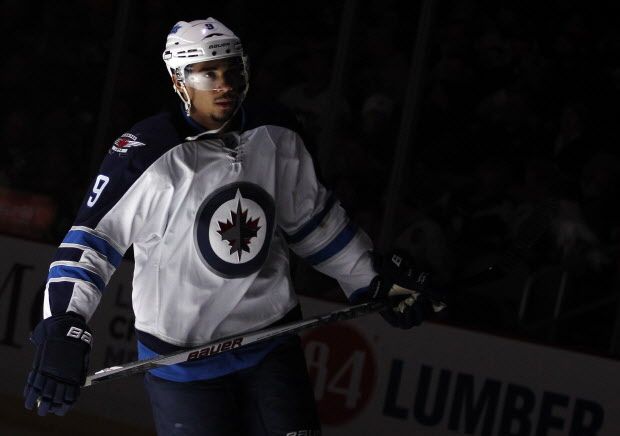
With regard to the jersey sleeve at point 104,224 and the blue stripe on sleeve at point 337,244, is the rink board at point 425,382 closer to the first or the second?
the blue stripe on sleeve at point 337,244

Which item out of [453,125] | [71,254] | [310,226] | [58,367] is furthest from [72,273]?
[453,125]

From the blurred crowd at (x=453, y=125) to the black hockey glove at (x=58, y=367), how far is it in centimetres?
198

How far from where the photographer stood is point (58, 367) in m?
2.59

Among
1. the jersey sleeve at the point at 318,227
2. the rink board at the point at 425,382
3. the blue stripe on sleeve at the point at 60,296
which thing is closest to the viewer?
the blue stripe on sleeve at the point at 60,296

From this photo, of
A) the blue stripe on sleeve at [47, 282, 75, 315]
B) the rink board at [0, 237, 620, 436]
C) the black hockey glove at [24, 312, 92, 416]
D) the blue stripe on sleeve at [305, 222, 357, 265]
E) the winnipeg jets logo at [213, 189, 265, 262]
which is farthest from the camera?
the rink board at [0, 237, 620, 436]

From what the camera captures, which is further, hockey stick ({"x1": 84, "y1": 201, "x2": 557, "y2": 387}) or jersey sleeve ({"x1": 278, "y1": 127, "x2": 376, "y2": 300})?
jersey sleeve ({"x1": 278, "y1": 127, "x2": 376, "y2": 300})

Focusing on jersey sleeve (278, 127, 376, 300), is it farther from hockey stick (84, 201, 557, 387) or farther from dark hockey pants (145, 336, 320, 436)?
dark hockey pants (145, 336, 320, 436)

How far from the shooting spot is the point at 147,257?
2.82 metres

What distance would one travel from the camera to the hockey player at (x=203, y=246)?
9.03 feet

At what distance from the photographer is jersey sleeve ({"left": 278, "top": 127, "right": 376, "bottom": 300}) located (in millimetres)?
2953

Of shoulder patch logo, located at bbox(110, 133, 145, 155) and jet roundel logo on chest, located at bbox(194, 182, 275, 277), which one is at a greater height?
shoulder patch logo, located at bbox(110, 133, 145, 155)

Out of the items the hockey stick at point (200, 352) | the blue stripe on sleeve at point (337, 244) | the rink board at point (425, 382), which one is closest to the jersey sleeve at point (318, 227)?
the blue stripe on sleeve at point (337, 244)

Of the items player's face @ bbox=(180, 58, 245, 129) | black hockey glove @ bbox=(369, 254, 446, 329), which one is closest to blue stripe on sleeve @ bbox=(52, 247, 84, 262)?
player's face @ bbox=(180, 58, 245, 129)

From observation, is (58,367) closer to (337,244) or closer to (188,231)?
(188,231)
